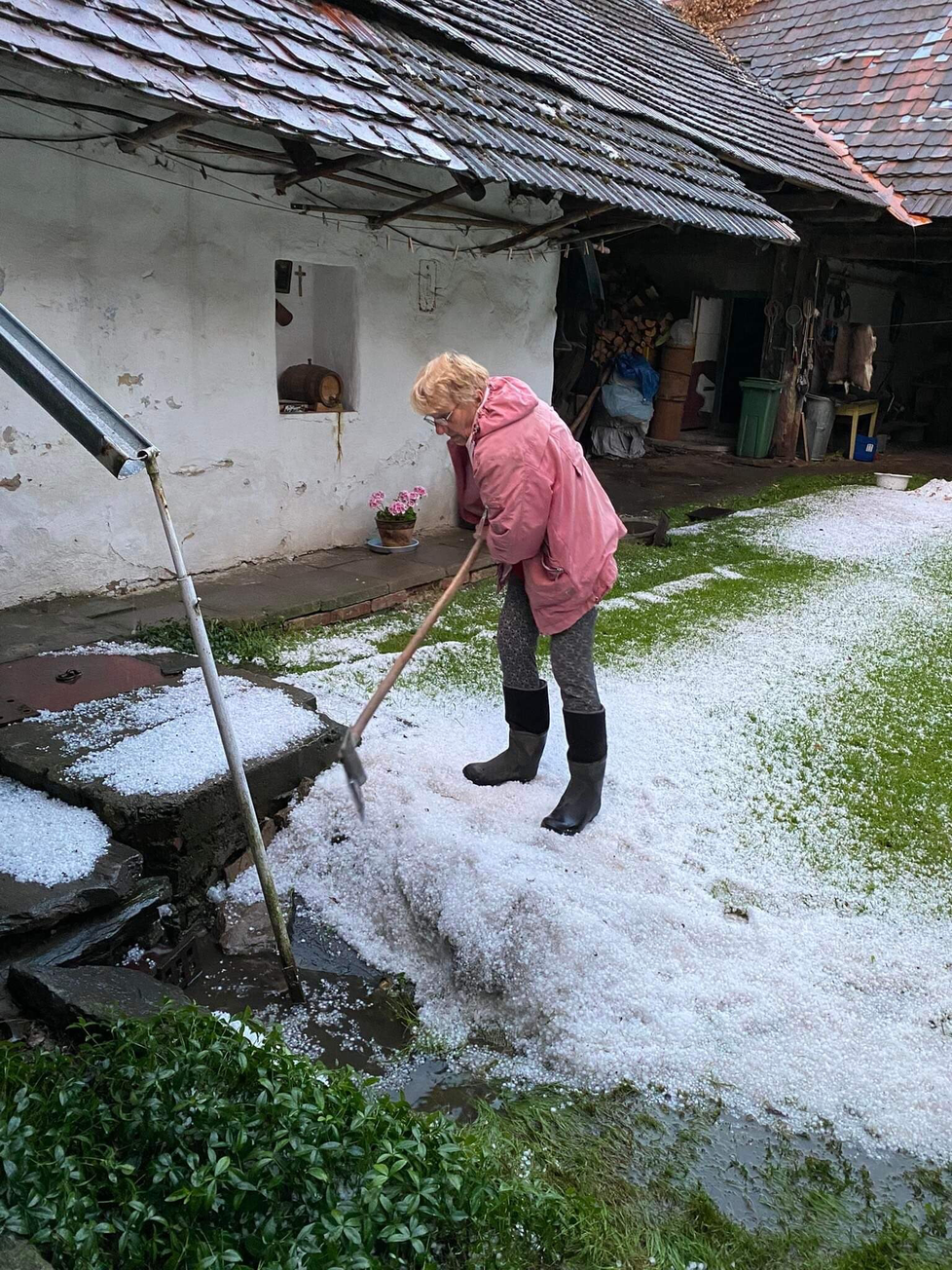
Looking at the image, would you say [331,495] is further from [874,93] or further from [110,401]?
[874,93]

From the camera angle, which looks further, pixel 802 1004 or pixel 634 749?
pixel 634 749

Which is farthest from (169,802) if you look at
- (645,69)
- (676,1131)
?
(645,69)

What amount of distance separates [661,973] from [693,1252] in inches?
36.6

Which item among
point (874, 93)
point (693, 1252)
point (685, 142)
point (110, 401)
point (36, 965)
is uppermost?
point (874, 93)

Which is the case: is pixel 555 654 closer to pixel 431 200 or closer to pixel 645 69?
pixel 431 200

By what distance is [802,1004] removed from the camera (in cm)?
305

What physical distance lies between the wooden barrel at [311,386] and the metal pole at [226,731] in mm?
4312

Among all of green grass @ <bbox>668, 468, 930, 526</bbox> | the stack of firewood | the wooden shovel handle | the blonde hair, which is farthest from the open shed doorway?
the wooden shovel handle

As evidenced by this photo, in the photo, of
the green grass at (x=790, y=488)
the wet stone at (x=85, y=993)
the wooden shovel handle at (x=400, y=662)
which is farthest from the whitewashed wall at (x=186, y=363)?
the green grass at (x=790, y=488)

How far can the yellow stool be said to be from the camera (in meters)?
13.8

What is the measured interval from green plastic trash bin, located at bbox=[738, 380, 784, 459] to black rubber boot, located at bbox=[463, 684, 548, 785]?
10153 millimetres

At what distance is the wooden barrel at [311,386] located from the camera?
7039 mm

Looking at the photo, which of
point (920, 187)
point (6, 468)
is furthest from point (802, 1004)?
point (920, 187)

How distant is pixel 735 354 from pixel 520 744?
12519 millimetres
